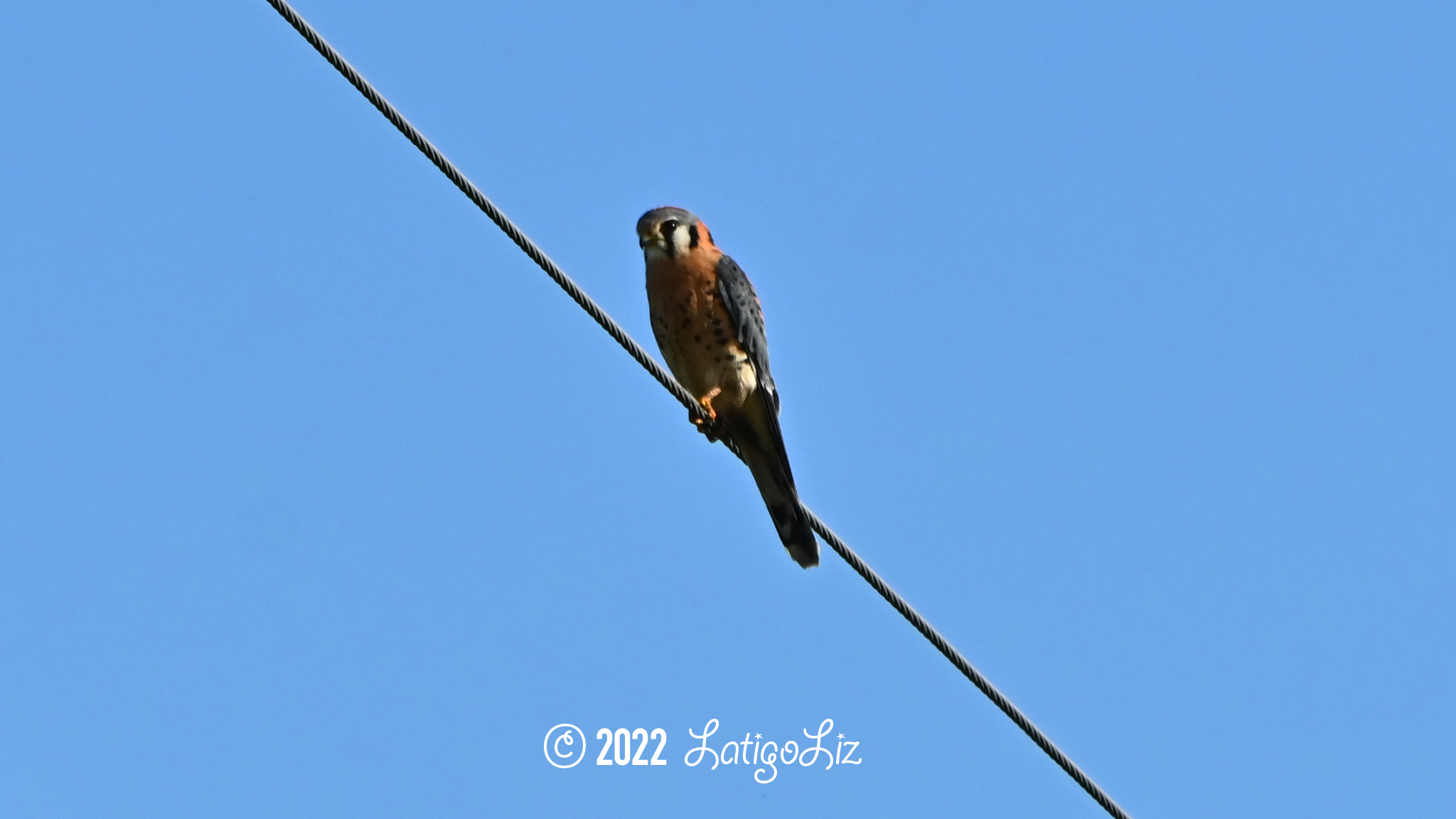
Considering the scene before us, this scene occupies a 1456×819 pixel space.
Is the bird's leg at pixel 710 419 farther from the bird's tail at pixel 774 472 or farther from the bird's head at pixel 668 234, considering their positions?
the bird's head at pixel 668 234

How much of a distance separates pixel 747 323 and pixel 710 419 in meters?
0.40

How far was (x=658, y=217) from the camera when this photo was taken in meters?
5.80

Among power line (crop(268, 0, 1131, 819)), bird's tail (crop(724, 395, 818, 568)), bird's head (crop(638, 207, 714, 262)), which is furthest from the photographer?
bird's head (crop(638, 207, 714, 262))

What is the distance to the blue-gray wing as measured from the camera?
5742 millimetres

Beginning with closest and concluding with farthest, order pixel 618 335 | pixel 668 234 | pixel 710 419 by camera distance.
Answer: pixel 618 335, pixel 710 419, pixel 668 234

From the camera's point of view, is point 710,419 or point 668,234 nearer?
point 710,419

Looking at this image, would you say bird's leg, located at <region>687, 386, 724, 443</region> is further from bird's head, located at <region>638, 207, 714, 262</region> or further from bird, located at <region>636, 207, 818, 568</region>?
bird's head, located at <region>638, 207, 714, 262</region>

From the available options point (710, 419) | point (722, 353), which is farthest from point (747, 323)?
point (710, 419)

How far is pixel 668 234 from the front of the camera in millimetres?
5793

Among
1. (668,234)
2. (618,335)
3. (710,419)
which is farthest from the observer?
(668,234)

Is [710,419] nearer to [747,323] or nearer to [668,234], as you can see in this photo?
[747,323]

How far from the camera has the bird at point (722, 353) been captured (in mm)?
5672

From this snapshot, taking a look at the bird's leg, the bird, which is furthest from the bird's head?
the bird's leg

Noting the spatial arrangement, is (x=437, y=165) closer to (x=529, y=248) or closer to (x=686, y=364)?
(x=529, y=248)
